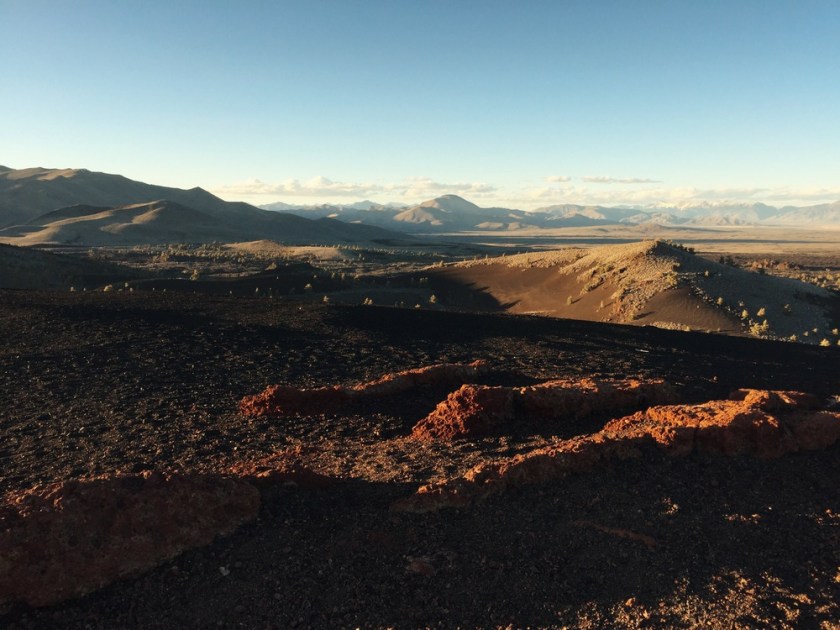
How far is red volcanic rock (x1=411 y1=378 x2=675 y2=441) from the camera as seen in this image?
833cm

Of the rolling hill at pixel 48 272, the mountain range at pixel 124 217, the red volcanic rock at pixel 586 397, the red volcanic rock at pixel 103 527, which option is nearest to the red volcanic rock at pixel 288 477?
the red volcanic rock at pixel 103 527

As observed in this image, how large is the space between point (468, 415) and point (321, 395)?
3.25 meters

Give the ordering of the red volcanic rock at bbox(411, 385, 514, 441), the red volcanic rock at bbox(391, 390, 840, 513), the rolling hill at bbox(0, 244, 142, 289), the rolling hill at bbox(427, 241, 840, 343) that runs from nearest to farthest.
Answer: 1. the red volcanic rock at bbox(391, 390, 840, 513)
2. the red volcanic rock at bbox(411, 385, 514, 441)
3. the rolling hill at bbox(427, 241, 840, 343)
4. the rolling hill at bbox(0, 244, 142, 289)

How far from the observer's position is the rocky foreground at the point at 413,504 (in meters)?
4.29

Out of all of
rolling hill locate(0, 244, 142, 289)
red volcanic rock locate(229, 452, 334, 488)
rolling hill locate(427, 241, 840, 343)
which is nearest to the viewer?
red volcanic rock locate(229, 452, 334, 488)

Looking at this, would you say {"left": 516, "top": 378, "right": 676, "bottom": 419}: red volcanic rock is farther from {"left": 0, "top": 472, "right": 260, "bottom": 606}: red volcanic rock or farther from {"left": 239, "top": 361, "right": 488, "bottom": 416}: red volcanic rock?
{"left": 0, "top": 472, "right": 260, "bottom": 606}: red volcanic rock

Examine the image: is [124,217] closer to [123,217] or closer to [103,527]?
[123,217]

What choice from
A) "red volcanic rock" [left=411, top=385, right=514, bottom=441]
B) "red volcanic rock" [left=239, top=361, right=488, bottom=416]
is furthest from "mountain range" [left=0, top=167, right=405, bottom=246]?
"red volcanic rock" [left=411, top=385, right=514, bottom=441]

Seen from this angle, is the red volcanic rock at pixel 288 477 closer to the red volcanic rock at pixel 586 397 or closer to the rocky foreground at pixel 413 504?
the rocky foreground at pixel 413 504

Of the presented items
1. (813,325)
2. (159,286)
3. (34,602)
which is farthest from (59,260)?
(813,325)

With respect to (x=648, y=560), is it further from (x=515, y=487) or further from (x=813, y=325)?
(x=813, y=325)

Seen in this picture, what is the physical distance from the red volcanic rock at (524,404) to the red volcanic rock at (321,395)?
73.0 inches

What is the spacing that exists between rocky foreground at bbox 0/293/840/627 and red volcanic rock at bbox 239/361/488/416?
0.14ft

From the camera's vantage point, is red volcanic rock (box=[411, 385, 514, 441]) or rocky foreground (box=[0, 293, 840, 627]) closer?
rocky foreground (box=[0, 293, 840, 627])
